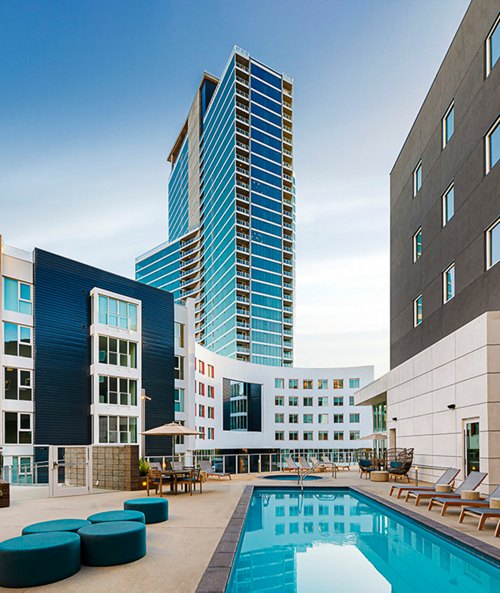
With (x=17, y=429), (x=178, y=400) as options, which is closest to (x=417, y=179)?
(x=178, y=400)

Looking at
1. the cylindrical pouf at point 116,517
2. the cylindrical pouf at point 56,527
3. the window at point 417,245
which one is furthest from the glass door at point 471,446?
the cylindrical pouf at point 56,527

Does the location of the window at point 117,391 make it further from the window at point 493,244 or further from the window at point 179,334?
the window at point 493,244

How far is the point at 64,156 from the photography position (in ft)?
94.9

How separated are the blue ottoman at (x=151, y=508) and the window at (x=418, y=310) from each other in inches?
557

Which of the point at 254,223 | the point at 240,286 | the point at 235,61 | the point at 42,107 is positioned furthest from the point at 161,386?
the point at 235,61

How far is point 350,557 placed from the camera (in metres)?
9.25

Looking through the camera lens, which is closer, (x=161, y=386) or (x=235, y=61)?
(x=161, y=386)

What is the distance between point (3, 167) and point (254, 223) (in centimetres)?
5344

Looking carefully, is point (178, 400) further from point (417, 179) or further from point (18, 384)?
point (417, 179)

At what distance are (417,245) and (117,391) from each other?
1637cm

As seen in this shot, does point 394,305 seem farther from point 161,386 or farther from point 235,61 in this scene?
point 235,61

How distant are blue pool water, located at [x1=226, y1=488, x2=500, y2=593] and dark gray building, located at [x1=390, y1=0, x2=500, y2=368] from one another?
6600 millimetres

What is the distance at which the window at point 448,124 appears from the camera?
18.5 m

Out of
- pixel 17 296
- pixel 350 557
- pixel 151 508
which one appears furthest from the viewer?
pixel 17 296
